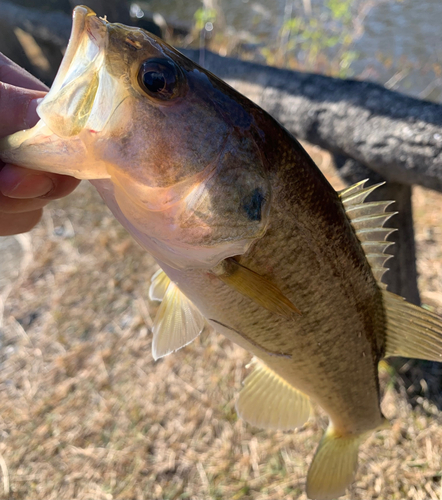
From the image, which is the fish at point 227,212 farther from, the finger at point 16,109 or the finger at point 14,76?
the finger at point 14,76

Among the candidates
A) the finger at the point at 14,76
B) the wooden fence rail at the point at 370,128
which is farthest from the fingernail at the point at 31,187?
the wooden fence rail at the point at 370,128

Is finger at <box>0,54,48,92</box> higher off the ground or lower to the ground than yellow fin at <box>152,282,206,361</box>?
higher

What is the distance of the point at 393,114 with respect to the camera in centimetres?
174

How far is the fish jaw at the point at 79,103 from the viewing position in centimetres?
80

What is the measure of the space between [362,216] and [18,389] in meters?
2.42

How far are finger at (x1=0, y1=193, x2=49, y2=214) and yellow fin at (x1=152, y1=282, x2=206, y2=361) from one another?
0.52 meters

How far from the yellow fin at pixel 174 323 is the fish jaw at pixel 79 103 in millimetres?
618

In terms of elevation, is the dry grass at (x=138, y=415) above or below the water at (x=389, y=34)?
below

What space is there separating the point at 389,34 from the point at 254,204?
22.4ft

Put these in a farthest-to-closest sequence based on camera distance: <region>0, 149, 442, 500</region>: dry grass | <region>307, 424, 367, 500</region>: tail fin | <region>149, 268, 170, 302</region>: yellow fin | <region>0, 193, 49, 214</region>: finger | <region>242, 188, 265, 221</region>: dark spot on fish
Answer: <region>0, 149, 442, 500</region>: dry grass → <region>307, 424, 367, 500</region>: tail fin → <region>149, 268, 170, 302</region>: yellow fin → <region>0, 193, 49, 214</region>: finger → <region>242, 188, 265, 221</region>: dark spot on fish

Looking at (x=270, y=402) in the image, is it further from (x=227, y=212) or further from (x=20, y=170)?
(x=20, y=170)

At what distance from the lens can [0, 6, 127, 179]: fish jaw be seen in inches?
31.4

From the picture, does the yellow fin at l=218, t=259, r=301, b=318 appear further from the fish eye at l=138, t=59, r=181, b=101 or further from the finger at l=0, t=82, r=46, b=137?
the finger at l=0, t=82, r=46, b=137

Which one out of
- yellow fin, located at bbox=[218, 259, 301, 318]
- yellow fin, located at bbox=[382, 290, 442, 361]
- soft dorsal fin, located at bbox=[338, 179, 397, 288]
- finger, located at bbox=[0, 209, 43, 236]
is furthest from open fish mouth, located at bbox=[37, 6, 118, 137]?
yellow fin, located at bbox=[382, 290, 442, 361]
